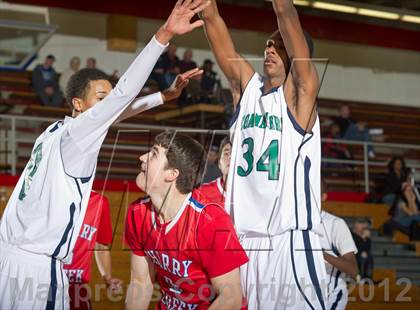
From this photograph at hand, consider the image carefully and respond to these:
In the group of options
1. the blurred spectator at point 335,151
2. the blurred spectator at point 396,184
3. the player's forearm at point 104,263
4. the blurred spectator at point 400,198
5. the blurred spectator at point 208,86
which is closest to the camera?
the player's forearm at point 104,263

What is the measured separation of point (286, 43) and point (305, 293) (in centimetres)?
136

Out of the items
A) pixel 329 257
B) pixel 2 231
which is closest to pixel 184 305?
pixel 2 231

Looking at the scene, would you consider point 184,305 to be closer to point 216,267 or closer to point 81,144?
point 216,267

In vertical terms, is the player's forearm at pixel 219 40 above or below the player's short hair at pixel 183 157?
above

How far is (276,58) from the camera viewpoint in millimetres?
4824

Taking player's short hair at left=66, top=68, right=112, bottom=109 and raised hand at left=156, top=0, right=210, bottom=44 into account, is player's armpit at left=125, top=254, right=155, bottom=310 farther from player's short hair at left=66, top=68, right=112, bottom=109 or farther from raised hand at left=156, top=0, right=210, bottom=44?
raised hand at left=156, top=0, right=210, bottom=44

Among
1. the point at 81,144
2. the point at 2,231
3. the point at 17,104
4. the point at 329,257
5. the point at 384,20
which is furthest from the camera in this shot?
the point at 384,20

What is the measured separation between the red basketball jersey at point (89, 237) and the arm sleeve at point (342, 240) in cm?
189

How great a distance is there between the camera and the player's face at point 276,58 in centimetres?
482

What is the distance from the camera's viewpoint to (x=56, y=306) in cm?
458

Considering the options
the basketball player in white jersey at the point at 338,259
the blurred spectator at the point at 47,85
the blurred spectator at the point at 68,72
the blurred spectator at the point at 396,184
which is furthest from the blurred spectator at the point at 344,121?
the basketball player in white jersey at the point at 338,259

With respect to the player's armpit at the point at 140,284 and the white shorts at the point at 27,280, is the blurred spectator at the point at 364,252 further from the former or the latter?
the white shorts at the point at 27,280

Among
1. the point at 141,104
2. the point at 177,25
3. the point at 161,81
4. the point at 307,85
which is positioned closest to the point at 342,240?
the point at 307,85

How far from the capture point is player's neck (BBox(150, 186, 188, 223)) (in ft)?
15.1
